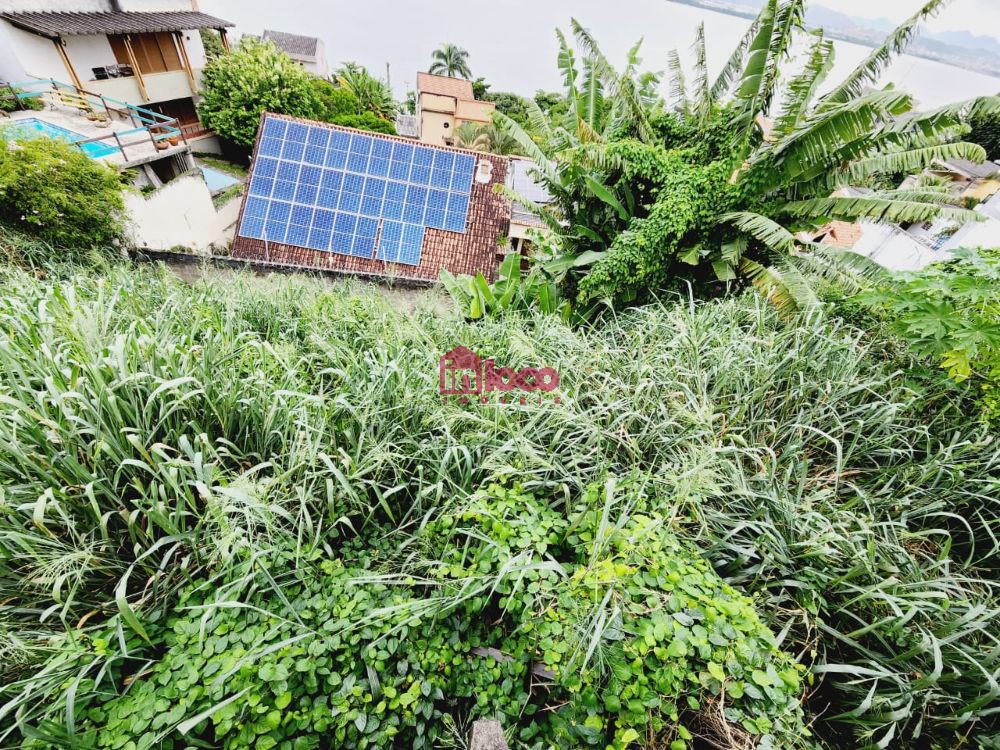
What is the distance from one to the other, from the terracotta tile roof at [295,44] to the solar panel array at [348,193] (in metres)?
36.4

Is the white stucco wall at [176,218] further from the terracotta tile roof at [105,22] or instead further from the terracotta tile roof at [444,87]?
the terracotta tile roof at [444,87]

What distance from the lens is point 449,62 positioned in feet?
148

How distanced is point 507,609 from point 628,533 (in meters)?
0.65

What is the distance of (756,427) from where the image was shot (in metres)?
3.00

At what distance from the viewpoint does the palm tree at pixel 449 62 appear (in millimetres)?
45156

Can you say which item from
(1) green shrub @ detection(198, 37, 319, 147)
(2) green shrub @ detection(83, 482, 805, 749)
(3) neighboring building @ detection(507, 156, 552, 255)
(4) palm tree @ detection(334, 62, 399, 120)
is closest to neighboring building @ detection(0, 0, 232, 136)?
(1) green shrub @ detection(198, 37, 319, 147)

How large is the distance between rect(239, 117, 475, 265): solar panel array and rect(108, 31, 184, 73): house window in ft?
45.2

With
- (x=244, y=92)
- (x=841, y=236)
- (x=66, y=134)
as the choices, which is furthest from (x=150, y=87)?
(x=841, y=236)

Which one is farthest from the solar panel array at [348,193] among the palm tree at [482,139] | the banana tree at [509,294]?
the palm tree at [482,139]

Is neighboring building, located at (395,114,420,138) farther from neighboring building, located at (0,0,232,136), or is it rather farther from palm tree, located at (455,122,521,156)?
neighboring building, located at (0,0,232,136)

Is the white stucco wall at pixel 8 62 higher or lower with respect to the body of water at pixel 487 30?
lower

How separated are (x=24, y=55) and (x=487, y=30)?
6192 inches

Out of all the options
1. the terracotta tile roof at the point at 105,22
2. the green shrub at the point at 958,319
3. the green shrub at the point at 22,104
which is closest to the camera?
the green shrub at the point at 958,319

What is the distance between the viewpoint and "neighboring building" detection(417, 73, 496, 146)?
26984 mm
